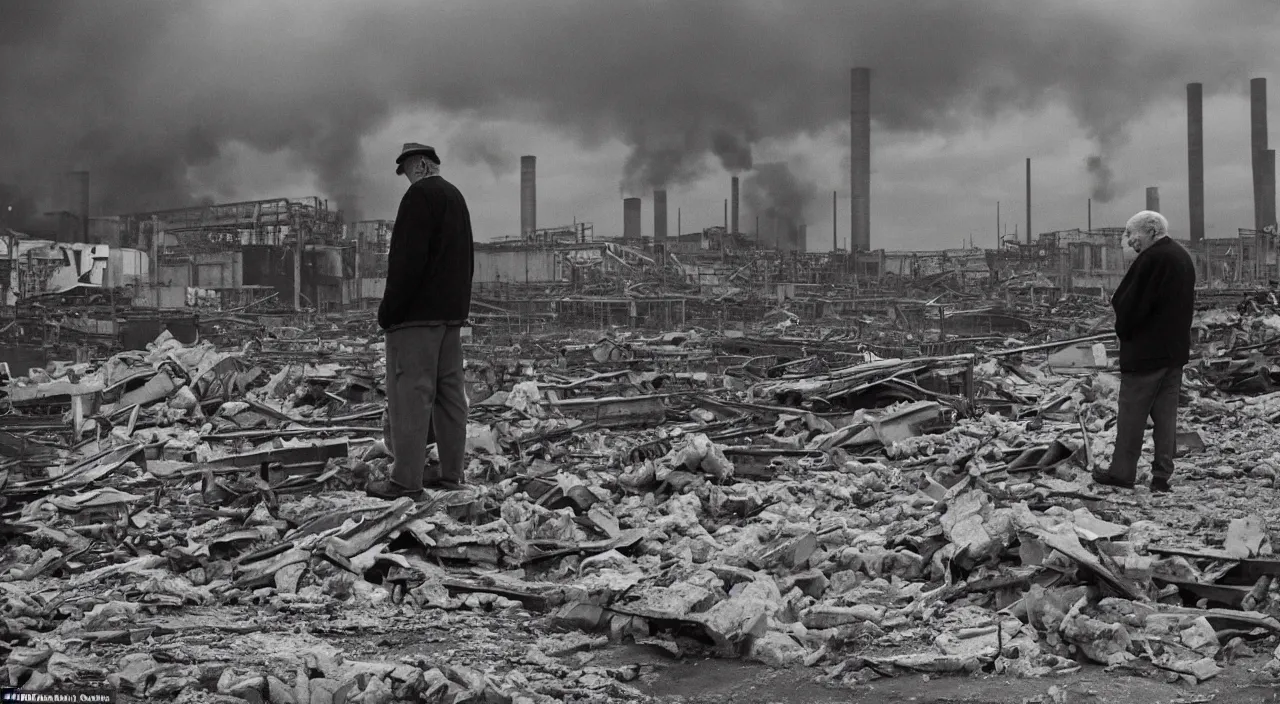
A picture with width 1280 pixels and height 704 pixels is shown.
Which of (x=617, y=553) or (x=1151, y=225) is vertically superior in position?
(x=1151, y=225)

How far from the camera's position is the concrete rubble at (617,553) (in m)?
3.18

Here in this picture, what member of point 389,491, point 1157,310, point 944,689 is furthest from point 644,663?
point 1157,310

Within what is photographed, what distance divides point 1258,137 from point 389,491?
229ft

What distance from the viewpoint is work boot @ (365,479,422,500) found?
5.14 meters

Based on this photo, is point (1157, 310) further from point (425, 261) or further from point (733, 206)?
point (733, 206)

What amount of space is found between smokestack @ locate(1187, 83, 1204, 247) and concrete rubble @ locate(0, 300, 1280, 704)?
193ft

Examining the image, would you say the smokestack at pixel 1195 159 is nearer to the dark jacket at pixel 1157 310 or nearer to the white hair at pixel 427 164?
the dark jacket at pixel 1157 310

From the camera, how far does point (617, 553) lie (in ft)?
14.8

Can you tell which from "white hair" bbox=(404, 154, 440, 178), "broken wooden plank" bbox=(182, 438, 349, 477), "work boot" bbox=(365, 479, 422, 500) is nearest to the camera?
"work boot" bbox=(365, 479, 422, 500)

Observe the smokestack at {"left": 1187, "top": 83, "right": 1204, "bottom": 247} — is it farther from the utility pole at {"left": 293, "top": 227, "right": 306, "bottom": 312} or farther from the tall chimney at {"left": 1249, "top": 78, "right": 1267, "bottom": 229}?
the utility pole at {"left": 293, "top": 227, "right": 306, "bottom": 312}

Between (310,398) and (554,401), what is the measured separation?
9.15ft

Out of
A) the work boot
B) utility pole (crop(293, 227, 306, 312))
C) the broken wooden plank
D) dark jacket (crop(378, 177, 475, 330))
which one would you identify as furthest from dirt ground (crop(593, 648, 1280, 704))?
utility pole (crop(293, 227, 306, 312))

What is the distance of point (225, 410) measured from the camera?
948cm

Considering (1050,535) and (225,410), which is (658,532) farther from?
(225,410)
